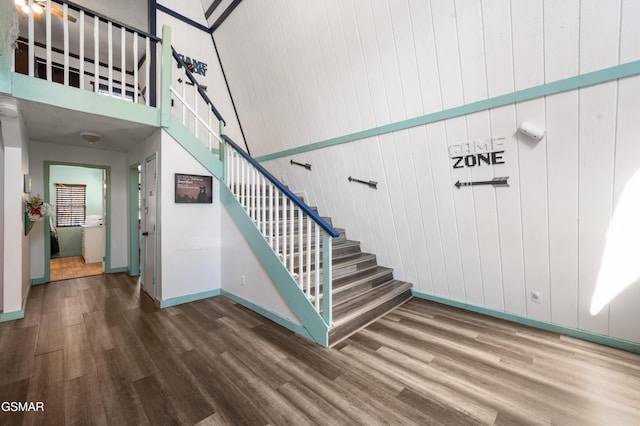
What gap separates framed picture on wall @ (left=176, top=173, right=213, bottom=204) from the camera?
368 cm

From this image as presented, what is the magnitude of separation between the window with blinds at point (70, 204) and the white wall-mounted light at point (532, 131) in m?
10.6

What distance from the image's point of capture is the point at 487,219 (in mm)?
3127

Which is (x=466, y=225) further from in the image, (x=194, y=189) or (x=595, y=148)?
(x=194, y=189)

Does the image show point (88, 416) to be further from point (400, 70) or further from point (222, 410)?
point (400, 70)

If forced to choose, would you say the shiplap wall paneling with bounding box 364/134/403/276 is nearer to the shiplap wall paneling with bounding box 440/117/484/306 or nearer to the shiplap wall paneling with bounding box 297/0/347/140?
the shiplap wall paneling with bounding box 297/0/347/140

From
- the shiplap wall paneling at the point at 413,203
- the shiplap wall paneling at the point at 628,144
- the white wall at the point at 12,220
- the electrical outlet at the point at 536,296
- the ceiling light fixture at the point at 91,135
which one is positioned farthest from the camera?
the ceiling light fixture at the point at 91,135

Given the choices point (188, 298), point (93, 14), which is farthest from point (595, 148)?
point (93, 14)

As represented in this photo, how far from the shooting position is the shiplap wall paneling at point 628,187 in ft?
7.43

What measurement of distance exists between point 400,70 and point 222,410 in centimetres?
390

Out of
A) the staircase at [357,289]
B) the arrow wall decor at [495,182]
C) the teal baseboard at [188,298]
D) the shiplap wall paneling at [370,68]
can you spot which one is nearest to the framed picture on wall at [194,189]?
the teal baseboard at [188,298]

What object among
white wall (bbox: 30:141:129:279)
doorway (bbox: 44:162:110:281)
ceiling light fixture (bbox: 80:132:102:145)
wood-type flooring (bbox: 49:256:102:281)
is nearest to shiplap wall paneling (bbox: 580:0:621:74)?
ceiling light fixture (bbox: 80:132:102:145)

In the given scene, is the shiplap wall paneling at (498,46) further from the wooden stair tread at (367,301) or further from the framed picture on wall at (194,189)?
the framed picture on wall at (194,189)

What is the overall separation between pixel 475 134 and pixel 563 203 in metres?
1.12

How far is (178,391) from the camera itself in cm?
194
